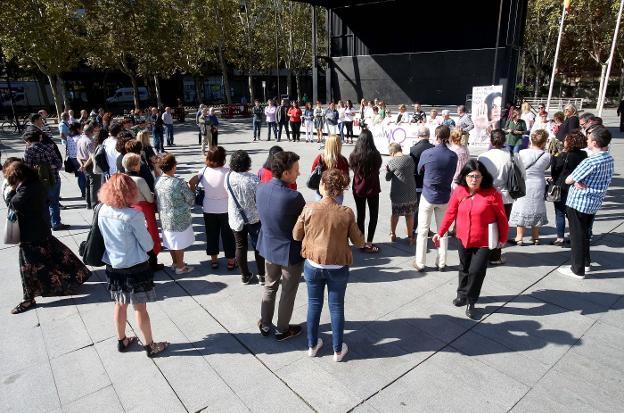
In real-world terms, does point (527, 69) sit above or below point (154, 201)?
above

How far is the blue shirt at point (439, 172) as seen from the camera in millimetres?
5012

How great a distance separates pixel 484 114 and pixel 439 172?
9855mm

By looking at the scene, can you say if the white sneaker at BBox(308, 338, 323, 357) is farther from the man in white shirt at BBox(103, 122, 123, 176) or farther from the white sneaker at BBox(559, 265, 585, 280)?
the man in white shirt at BBox(103, 122, 123, 176)

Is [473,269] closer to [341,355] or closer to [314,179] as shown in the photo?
[341,355]

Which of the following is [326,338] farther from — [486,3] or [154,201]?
[486,3]

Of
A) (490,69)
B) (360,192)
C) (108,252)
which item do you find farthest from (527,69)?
(108,252)

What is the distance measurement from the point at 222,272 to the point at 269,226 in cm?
223

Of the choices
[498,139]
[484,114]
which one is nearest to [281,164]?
[498,139]

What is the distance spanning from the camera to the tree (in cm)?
2175

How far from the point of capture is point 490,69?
23016 mm

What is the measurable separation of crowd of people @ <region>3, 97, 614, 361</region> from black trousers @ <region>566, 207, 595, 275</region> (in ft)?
0.05

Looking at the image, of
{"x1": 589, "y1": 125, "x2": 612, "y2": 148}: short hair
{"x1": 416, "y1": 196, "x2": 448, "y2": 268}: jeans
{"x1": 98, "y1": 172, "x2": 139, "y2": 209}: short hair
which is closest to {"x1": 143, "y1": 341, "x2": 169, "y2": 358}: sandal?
{"x1": 98, "y1": 172, "x2": 139, "y2": 209}: short hair

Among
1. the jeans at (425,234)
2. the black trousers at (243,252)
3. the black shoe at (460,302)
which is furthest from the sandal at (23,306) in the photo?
the black shoe at (460,302)

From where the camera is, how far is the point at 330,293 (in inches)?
130
